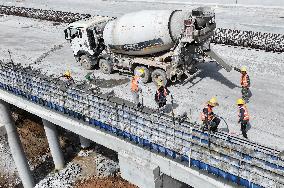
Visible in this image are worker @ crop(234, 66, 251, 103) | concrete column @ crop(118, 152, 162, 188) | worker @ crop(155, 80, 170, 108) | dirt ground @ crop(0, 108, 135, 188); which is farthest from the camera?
dirt ground @ crop(0, 108, 135, 188)

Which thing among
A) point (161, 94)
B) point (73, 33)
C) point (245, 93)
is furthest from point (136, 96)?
point (73, 33)

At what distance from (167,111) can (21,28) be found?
24204mm

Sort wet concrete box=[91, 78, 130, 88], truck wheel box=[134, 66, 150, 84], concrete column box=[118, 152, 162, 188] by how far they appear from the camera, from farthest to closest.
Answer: wet concrete box=[91, 78, 130, 88] < truck wheel box=[134, 66, 150, 84] < concrete column box=[118, 152, 162, 188]

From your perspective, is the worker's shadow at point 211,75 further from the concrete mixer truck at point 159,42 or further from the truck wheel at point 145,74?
the truck wheel at point 145,74

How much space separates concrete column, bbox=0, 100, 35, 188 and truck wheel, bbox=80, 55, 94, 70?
5489 mm

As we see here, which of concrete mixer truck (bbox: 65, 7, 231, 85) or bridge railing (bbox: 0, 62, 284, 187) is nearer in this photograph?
bridge railing (bbox: 0, 62, 284, 187)

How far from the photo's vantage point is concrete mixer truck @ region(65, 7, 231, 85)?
1694cm

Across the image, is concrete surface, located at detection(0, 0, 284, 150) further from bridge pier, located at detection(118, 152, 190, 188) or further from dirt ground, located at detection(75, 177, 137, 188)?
dirt ground, located at detection(75, 177, 137, 188)

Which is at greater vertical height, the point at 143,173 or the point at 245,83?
the point at 245,83

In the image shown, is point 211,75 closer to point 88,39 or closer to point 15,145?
point 88,39

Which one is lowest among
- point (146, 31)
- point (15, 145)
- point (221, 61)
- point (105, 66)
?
point (15, 145)

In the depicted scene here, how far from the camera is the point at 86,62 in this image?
2150cm

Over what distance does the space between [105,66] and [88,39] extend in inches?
76.9

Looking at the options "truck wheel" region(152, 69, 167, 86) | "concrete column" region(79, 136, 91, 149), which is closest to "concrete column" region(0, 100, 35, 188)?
"concrete column" region(79, 136, 91, 149)
